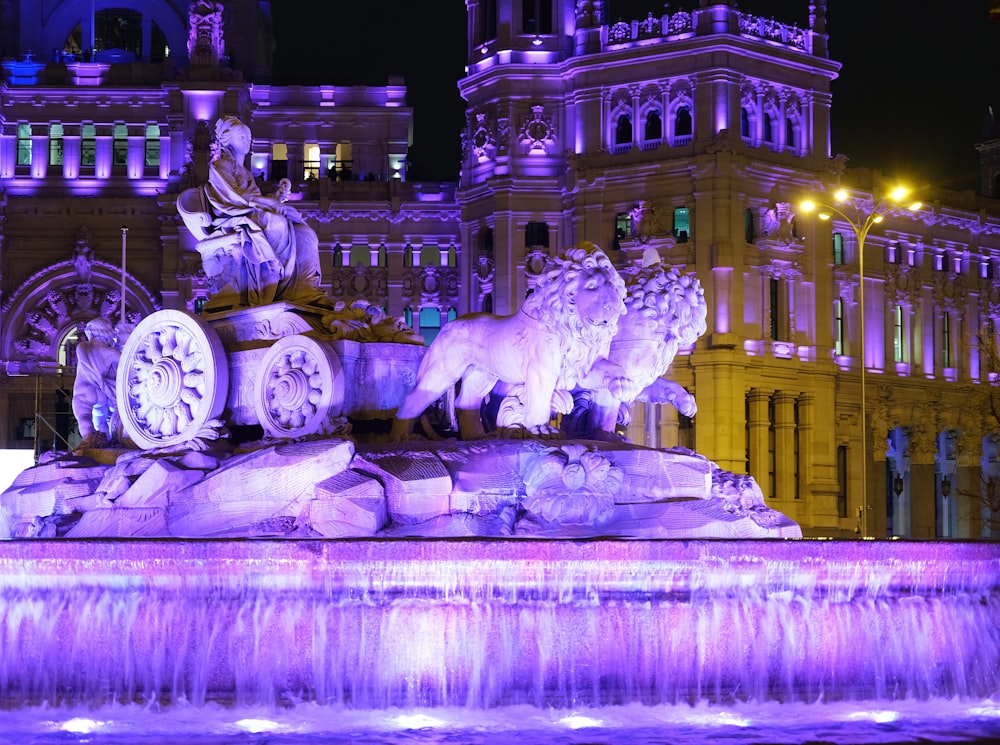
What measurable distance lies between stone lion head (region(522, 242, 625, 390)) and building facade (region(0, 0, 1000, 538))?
3911cm

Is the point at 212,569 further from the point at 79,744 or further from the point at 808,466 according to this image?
the point at 808,466

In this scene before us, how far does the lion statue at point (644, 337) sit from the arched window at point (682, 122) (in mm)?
42746

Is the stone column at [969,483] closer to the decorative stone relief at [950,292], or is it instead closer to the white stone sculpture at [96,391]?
the decorative stone relief at [950,292]

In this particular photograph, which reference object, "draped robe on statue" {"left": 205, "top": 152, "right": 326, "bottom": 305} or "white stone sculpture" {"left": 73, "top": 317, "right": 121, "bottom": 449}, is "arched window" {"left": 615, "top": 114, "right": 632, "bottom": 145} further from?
"white stone sculpture" {"left": 73, "top": 317, "right": 121, "bottom": 449}

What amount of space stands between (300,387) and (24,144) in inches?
2177

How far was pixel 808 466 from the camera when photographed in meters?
57.9

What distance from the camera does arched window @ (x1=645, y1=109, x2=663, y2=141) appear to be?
60.0m

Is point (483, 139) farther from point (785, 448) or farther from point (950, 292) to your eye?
point (950, 292)

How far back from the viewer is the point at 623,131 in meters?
61.2

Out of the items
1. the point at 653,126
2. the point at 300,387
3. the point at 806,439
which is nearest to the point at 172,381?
the point at 300,387

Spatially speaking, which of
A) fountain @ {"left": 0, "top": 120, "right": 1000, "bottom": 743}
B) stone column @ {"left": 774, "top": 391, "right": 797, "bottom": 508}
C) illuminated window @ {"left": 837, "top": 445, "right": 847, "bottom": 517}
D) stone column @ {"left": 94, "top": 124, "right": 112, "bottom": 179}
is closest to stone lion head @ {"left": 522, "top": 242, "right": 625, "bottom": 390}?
fountain @ {"left": 0, "top": 120, "right": 1000, "bottom": 743}

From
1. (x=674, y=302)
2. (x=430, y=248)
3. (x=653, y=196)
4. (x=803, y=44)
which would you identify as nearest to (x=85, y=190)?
(x=430, y=248)

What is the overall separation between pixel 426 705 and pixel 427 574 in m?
1.12

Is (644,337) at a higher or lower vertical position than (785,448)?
higher
